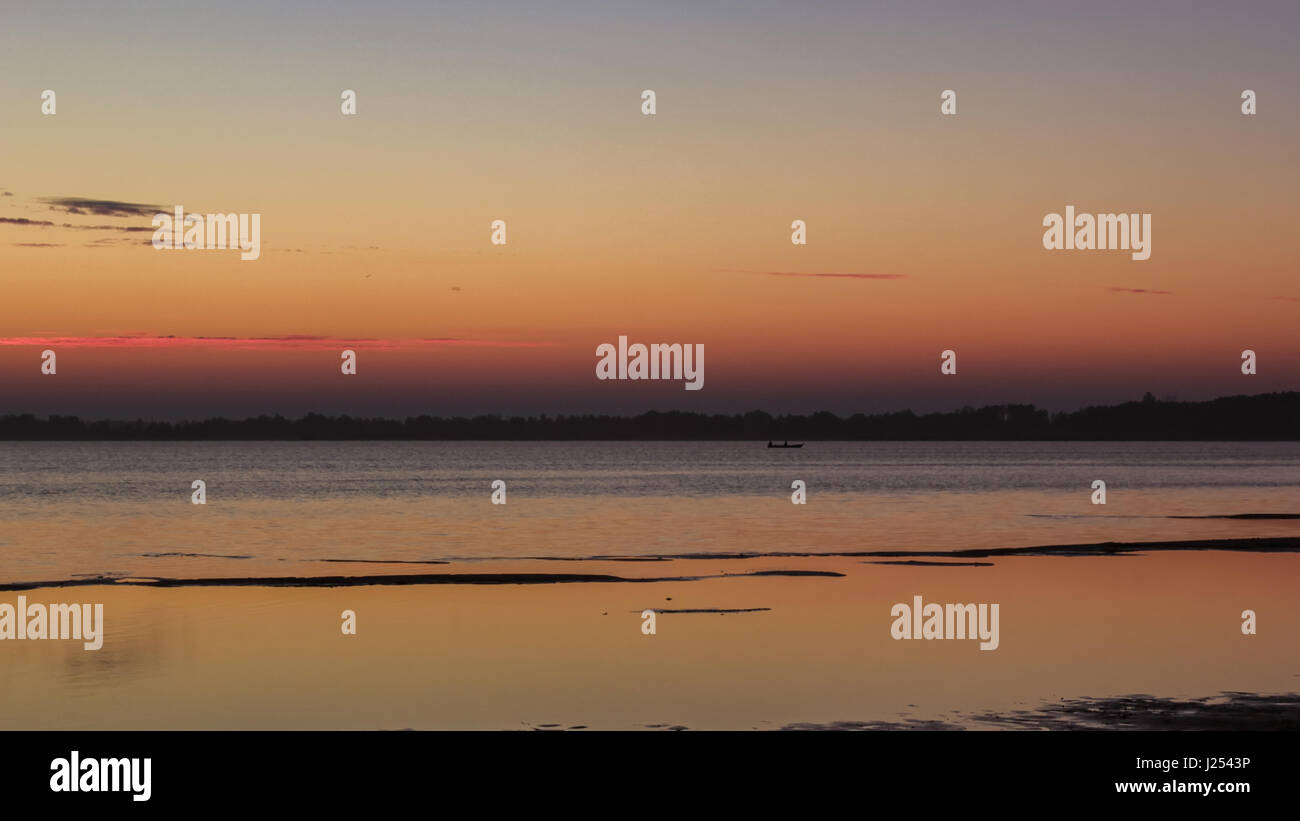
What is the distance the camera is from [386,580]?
40469 mm

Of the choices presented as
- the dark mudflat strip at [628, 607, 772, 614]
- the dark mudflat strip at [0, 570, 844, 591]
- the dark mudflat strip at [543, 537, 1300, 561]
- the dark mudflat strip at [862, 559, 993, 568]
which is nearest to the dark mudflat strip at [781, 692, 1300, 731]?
the dark mudflat strip at [628, 607, 772, 614]

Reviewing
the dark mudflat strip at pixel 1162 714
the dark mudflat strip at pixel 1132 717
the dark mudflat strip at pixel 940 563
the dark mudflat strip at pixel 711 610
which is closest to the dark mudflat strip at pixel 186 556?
the dark mudflat strip at pixel 711 610

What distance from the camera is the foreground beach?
20.0 m

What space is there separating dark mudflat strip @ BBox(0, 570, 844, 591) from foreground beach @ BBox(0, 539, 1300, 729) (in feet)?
0.80

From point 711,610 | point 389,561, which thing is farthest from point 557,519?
point 711,610

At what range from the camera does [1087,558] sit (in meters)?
46.0

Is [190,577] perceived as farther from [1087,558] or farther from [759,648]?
[1087,558]

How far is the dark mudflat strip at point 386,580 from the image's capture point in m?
39.4

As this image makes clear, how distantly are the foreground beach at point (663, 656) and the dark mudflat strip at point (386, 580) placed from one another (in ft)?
0.80

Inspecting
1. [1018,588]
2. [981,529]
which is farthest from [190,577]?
[981,529]

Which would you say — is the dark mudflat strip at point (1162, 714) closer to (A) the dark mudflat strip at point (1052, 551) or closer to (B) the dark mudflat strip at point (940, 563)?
(B) the dark mudflat strip at point (940, 563)

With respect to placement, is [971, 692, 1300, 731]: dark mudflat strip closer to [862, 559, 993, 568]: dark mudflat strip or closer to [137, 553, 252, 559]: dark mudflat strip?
[862, 559, 993, 568]: dark mudflat strip
